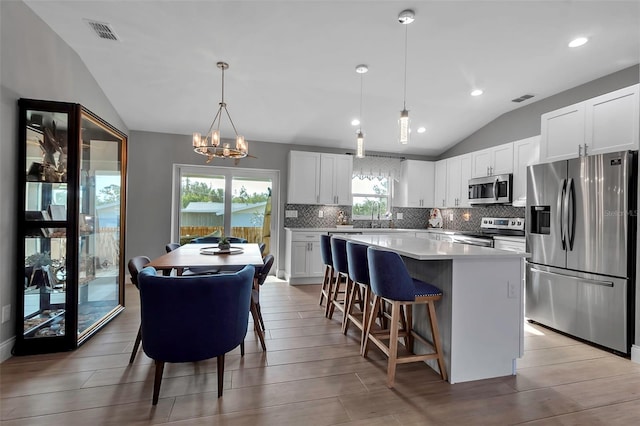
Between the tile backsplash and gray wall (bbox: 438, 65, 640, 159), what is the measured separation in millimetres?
1118

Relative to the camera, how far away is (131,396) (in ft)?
6.40

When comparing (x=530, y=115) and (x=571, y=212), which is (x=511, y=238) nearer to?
(x=571, y=212)

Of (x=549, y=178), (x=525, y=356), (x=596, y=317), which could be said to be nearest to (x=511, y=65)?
(x=549, y=178)

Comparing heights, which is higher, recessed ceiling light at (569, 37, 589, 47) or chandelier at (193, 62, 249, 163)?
recessed ceiling light at (569, 37, 589, 47)

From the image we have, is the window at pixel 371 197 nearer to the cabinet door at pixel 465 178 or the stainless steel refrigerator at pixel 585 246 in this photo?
the cabinet door at pixel 465 178

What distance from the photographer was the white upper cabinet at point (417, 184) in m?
5.88

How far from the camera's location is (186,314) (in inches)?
70.1

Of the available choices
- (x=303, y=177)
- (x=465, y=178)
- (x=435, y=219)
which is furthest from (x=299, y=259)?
(x=465, y=178)

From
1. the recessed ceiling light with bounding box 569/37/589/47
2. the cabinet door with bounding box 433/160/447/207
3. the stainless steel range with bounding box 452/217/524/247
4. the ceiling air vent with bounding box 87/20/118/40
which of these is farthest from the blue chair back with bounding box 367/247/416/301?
the cabinet door with bounding box 433/160/447/207

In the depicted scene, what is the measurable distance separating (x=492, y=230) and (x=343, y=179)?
256 centimetres

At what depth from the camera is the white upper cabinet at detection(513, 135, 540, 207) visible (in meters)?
4.04

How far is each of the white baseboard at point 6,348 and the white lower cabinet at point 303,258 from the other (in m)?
3.25

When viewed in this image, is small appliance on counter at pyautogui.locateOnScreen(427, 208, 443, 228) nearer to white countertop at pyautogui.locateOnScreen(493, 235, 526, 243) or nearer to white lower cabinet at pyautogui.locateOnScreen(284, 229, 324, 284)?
white countertop at pyautogui.locateOnScreen(493, 235, 526, 243)

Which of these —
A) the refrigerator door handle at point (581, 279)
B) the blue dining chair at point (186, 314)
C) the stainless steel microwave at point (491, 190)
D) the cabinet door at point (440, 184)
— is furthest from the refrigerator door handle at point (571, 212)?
the blue dining chair at point (186, 314)
